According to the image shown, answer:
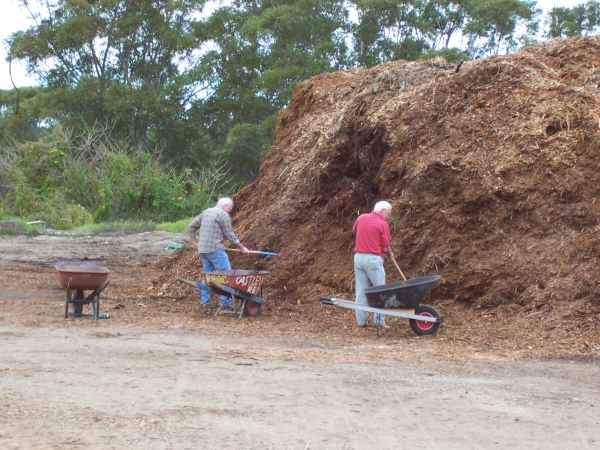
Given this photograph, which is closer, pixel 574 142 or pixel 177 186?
pixel 574 142

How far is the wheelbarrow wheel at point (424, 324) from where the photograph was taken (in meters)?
11.0

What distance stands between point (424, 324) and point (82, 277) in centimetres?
463

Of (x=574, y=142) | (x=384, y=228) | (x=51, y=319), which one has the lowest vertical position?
A: (x=51, y=319)

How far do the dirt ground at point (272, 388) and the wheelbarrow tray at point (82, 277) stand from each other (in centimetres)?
51

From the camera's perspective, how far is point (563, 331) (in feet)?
34.4

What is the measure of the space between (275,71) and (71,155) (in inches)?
394

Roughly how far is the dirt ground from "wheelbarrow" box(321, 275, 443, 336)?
0.27 meters

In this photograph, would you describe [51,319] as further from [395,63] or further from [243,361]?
[395,63]

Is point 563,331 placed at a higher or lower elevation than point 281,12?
lower

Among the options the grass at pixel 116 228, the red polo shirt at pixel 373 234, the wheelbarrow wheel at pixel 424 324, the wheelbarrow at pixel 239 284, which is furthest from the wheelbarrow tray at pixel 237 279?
the grass at pixel 116 228

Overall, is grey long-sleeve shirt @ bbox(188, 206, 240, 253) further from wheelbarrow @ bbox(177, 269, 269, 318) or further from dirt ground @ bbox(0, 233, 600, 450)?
dirt ground @ bbox(0, 233, 600, 450)

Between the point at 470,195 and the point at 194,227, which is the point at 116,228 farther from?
the point at 470,195

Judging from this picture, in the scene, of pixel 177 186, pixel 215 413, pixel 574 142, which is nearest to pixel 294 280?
pixel 574 142

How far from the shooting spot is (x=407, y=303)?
1074 cm
